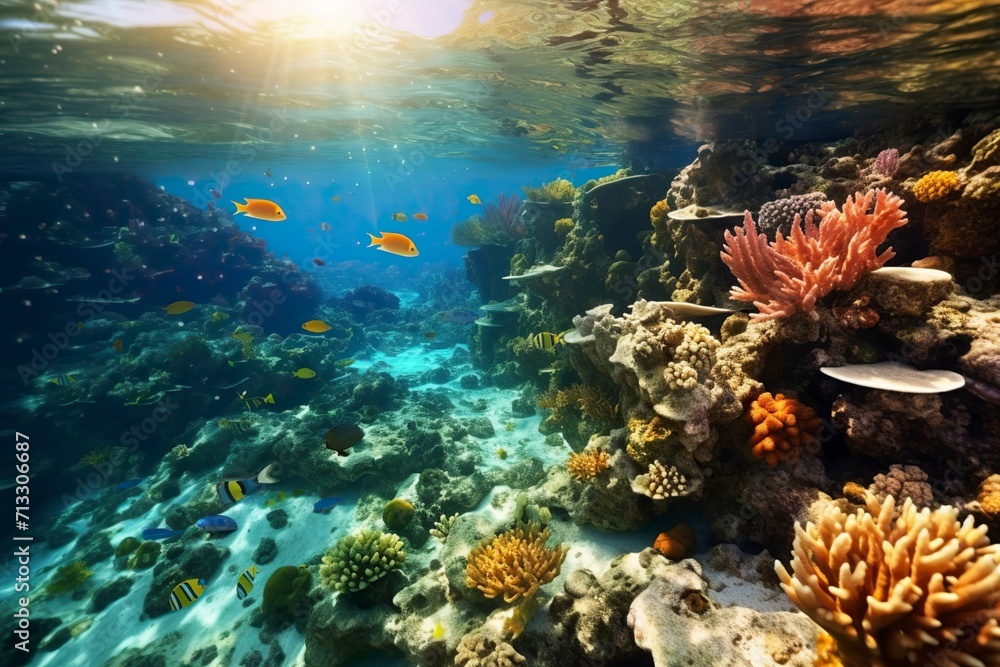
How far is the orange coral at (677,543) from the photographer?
14.2ft

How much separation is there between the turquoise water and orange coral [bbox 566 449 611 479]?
0.16ft

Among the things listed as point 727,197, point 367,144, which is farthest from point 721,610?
point 367,144

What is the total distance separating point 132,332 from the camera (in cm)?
1559

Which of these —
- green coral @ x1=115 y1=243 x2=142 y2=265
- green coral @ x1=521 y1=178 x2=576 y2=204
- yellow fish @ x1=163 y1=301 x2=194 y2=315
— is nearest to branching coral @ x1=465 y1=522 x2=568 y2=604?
yellow fish @ x1=163 y1=301 x2=194 y2=315

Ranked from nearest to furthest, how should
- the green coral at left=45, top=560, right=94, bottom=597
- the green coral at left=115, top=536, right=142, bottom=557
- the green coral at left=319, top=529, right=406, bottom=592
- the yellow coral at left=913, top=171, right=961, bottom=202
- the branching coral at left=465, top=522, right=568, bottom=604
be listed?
the branching coral at left=465, top=522, right=568, bottom=604
the yellow coral at left=913, top=171, right=961, bottom=202
the green coral at left=319, top=529, right=406, bottom=592
the green coral at left=45, top=560, right=94, bottom=597
the green coral at left=115, top=536, right=142, bottom=557

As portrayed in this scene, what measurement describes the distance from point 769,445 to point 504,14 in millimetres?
8651

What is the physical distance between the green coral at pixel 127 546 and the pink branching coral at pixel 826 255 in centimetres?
1235

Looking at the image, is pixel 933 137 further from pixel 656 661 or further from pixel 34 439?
pixel 34 439

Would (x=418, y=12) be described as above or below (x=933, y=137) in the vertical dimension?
above

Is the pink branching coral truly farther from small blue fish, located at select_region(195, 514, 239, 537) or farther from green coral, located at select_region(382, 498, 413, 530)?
small blue fish, located at select_region(195, 514, 239, 537)

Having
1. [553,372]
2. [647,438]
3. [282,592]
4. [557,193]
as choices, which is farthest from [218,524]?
[557,193]

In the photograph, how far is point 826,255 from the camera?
429 cm

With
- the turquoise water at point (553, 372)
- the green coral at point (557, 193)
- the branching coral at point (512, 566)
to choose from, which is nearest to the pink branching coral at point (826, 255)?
the turquoise water at point (553, 372)

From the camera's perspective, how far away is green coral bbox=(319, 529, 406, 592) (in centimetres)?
523
